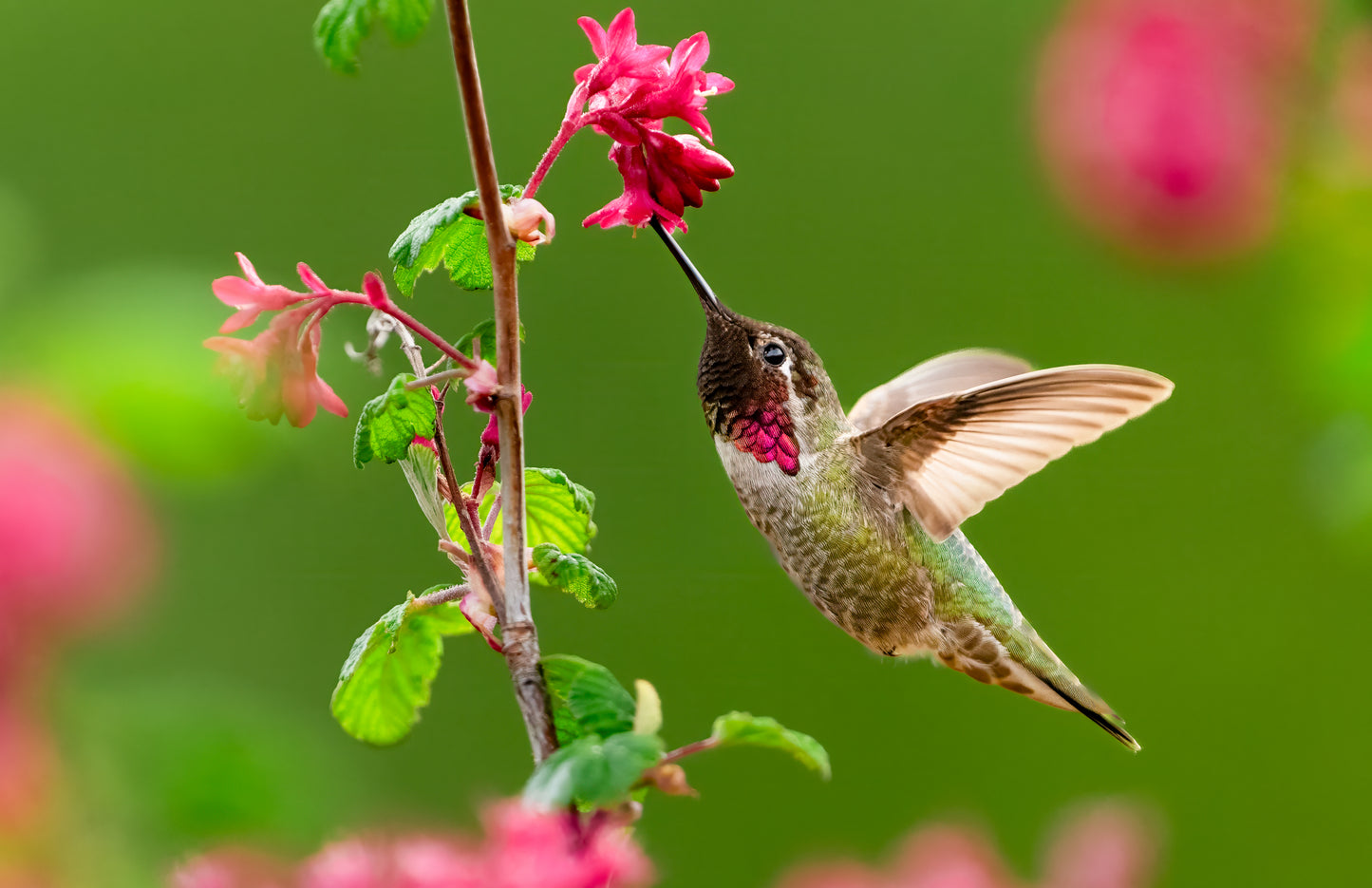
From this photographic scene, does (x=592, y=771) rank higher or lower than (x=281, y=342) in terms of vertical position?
lower

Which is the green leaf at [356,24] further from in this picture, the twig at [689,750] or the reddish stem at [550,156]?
the twig at [689,750]

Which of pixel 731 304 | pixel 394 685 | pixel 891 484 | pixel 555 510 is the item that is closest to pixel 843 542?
pixel 891 484

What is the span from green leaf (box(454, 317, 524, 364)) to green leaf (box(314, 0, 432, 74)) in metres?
0.16

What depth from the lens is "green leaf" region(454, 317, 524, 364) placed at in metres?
0.77

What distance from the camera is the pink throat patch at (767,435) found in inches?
48.6

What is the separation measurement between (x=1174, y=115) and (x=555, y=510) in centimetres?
89

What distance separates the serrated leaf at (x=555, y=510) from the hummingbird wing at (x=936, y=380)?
20.0 inches

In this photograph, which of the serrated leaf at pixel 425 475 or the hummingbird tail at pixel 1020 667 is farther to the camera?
the hummingbird tail at pixel 1020 667

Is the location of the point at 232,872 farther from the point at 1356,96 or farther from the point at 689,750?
the point at 1356,96

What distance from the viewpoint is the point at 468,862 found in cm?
67

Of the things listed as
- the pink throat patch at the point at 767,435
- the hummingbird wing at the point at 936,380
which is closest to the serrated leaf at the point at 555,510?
the pink throat patch at the point at 767,435

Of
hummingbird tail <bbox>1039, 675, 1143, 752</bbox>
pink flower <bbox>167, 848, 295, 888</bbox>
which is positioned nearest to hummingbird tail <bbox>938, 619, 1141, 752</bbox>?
hummingbird tail <bbox>1039, 675, 1143, 752</bbox>

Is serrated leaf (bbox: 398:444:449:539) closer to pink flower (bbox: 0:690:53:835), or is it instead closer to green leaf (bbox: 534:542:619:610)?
green leaf (bbox: 534:542:619:610)

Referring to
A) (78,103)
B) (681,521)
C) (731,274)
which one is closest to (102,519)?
(681,521)
